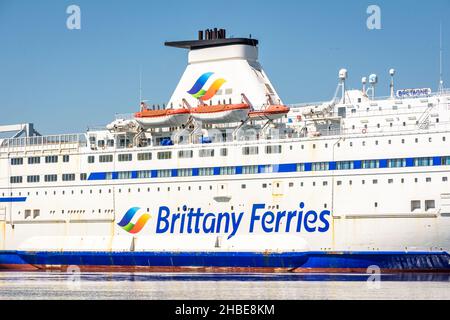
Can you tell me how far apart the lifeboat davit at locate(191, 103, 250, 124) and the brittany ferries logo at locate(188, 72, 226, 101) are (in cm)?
149

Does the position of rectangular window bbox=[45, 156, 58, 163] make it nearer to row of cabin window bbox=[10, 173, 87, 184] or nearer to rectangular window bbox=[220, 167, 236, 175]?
row of cabin window bbox=[10, 173, 87, 184]

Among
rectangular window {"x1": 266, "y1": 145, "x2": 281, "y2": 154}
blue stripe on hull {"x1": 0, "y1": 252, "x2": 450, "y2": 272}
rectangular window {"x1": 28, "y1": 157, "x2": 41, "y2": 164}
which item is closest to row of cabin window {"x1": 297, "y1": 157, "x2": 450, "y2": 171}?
rectangular window {"x1": 266, "y1": 145, "x2": 281, "y2": 154}

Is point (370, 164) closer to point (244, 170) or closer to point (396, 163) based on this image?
point (396, 163)

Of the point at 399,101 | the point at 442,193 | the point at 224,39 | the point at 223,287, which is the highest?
the point at 224,39

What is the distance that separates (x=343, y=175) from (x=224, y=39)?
11161 mm

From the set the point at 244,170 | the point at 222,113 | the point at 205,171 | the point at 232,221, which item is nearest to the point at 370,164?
the point at 244,170

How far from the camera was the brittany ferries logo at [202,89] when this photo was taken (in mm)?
60125

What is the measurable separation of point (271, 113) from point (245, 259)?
7.58 meters

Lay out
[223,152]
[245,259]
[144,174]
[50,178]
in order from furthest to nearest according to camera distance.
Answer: [50,178] < [144,174] < [223,152] < [245,259]

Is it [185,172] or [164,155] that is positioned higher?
[164,155]

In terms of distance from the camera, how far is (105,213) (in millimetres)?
61000

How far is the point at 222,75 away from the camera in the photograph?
60.4 metres
